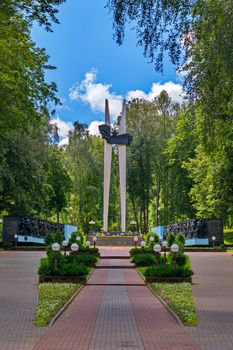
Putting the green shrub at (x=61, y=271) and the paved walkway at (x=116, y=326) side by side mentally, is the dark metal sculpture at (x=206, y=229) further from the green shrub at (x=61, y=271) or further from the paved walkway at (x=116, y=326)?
the paved walkway at (x=116, y=326)

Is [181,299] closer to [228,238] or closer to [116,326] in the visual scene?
[116,326]

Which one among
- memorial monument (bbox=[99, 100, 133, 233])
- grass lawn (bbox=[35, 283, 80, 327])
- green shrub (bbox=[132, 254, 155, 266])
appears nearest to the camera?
grass lawn (bbox=[35, 283, 80, 327])

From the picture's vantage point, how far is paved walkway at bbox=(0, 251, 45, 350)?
6571 mm

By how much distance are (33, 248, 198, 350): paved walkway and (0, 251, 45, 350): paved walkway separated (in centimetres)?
25

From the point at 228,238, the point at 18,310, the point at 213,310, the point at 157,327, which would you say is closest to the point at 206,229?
the point at 228,238

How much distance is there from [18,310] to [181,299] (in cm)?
346

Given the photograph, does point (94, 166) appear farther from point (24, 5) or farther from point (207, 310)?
point (207, 310)

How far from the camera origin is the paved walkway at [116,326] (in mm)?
6320

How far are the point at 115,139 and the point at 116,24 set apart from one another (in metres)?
38.6

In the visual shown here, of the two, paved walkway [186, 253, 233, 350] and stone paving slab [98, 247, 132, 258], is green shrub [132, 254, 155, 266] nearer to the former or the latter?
paved walkway [186, 253, 233, 350]

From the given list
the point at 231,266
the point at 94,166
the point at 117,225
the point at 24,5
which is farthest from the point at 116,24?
the point at 117,225

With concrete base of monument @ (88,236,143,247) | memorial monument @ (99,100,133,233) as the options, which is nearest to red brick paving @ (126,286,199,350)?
concrete base of monument @ (88,236,143,247)

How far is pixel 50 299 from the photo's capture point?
34.8 feet

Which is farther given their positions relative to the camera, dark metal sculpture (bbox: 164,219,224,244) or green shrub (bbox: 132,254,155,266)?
dark metal sculpture (bbox: 164,219,224,244)
